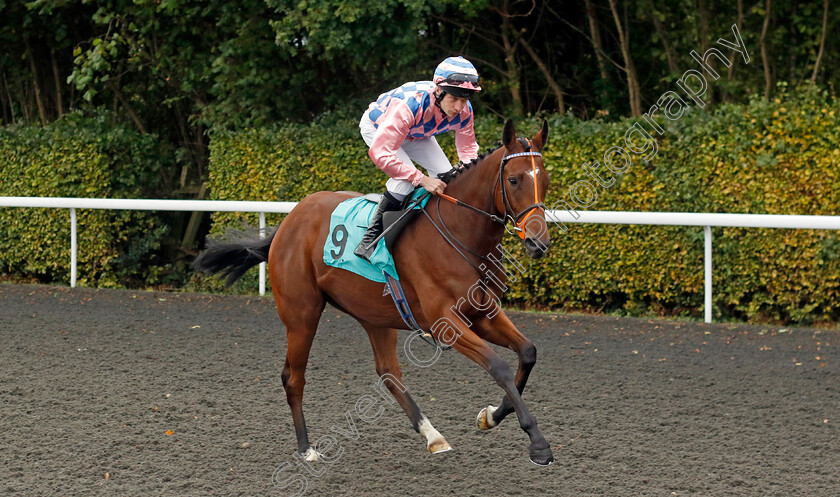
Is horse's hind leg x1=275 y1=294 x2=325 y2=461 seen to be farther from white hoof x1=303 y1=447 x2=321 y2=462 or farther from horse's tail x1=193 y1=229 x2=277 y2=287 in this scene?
horse's tail x1=193 y1=229 x2=277 y2=287

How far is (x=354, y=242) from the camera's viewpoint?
455cm

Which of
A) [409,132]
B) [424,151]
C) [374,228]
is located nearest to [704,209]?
[424,151]

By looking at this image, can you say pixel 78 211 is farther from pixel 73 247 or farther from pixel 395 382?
pixel 395 382

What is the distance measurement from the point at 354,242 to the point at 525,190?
109 centimetres

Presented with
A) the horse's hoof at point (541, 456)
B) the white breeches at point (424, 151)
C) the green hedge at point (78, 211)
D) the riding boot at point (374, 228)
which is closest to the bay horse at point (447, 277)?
the horse's hoof at point (541, 456)

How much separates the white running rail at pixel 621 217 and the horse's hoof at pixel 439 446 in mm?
3439

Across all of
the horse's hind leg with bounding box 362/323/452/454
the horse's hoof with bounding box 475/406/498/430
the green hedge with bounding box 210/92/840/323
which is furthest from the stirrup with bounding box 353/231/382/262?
the green hedge with bounding box 210/92/840/323

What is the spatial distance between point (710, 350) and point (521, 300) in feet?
8.07

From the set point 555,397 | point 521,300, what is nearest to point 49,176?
point 521,300

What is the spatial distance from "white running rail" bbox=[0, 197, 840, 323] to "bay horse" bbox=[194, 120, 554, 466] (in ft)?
9.96

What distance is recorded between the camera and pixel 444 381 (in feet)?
19.0

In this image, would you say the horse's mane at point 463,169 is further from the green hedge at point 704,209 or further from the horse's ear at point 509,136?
the green hedge at point 704,209

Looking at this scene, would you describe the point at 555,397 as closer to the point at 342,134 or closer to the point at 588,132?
the point at 588,132

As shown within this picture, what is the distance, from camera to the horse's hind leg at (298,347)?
4.51 meters
